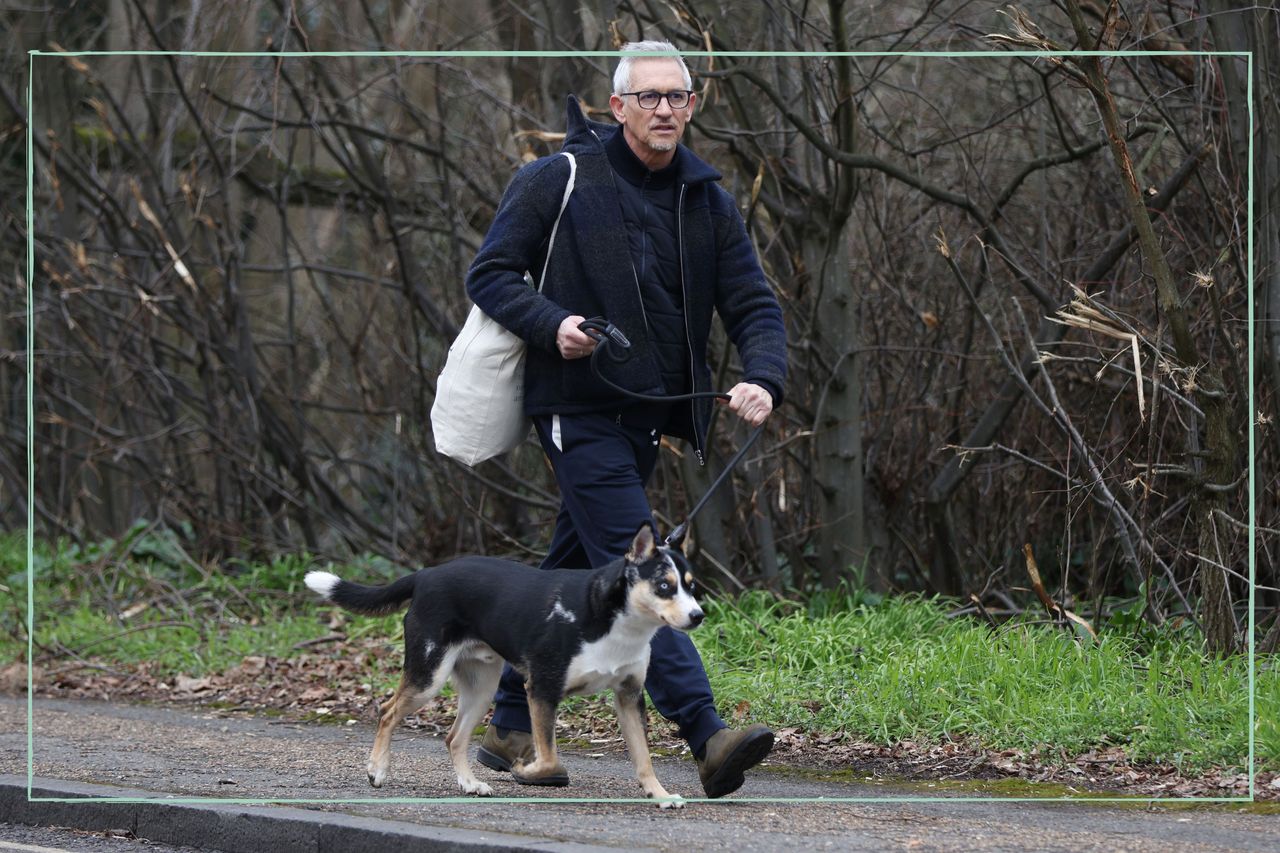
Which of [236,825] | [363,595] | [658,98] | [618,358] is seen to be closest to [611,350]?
[618,358]

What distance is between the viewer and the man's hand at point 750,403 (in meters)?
5.32

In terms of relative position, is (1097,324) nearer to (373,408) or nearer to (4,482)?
(373,408)

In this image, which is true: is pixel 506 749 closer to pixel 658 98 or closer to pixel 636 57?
pixel 658 98

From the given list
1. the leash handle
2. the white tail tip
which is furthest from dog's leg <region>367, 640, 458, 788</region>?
the leash handle

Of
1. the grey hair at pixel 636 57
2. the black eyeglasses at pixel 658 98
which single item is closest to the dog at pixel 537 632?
the black eyeglasses at pixel 658 98

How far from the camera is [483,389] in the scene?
552 cm

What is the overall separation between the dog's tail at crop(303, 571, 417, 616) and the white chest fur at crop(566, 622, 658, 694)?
2.59 feet

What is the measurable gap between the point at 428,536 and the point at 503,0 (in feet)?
12.0

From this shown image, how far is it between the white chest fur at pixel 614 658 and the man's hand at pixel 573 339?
0.89 meters

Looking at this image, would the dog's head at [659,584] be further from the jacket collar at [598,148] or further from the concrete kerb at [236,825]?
the jacket collar at [598,148]

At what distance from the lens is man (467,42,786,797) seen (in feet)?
17.7

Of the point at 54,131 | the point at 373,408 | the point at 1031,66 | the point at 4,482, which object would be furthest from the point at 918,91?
the point at 4,482

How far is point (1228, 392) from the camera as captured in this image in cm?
704

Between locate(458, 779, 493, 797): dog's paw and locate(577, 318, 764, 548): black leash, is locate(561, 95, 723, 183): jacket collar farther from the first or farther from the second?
locate(458, 779, 493, 797): dog's paw
